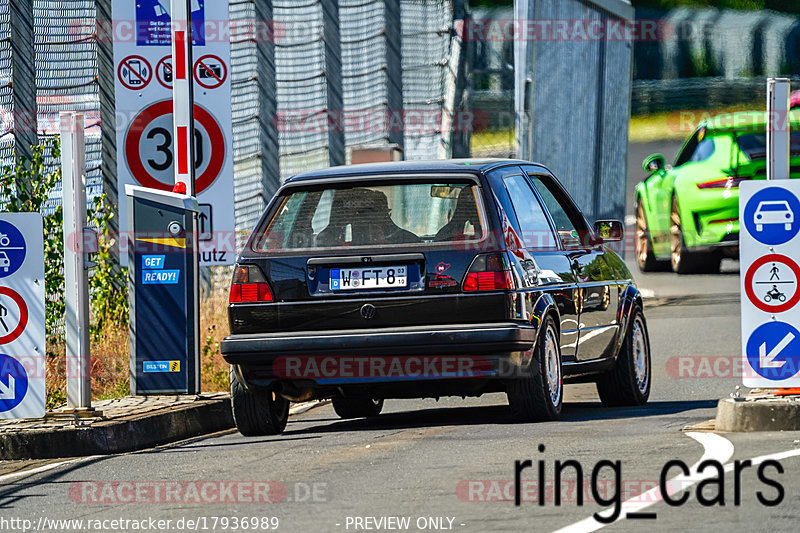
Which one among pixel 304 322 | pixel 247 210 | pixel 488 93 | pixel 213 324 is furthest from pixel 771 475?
pixel 488 93

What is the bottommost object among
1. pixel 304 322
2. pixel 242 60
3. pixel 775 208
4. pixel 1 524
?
pixel 1 524

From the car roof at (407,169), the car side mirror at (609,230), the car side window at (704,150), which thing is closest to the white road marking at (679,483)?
the car roof at (407,169)

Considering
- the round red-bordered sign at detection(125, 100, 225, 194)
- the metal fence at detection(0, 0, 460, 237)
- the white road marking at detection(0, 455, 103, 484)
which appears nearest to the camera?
the white road marking at detection(0, 455, 103, 484)

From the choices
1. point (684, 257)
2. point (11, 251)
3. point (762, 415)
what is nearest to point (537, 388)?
point (762, 415)

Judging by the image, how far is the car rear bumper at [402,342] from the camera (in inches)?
405

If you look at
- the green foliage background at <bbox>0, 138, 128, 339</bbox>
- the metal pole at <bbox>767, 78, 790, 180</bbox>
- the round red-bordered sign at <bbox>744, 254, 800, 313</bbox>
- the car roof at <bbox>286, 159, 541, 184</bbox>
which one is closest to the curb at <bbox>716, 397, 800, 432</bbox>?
Result: the round red-bordered sign at <bbox>744, 254, 800, 313</bbox>

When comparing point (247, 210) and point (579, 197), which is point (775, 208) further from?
point (579, 197)

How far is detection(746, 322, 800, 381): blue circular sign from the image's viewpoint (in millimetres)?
10242

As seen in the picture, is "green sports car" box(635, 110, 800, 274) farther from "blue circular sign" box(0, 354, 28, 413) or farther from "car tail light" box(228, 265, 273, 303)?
"blue circular sign" box(0, 354, 28, 413)

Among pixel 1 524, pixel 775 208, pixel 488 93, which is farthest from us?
pixel 488 93

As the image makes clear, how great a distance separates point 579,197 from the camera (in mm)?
24703

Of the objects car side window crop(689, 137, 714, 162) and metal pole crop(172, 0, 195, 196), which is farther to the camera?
car side window crop(689, 137, 714, 162)

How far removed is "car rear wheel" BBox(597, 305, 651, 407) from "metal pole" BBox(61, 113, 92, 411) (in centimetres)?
346

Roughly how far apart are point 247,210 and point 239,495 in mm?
11680
